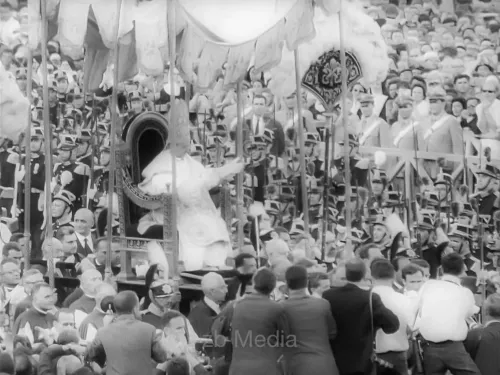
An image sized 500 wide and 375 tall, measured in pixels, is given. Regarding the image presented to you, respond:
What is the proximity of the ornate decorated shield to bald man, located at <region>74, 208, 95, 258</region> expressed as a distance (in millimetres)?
2632

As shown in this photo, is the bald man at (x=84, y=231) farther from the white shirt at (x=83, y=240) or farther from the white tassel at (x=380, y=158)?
the white tassel at (x=380, y=158)

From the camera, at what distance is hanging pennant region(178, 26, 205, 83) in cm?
1486

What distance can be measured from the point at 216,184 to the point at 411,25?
723 centimetres

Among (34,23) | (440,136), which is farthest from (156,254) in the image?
(440,136)

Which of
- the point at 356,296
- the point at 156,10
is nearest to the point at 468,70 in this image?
the point at 156,10

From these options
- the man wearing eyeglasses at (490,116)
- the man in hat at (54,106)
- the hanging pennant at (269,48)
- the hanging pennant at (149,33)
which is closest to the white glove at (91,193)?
the man in hat at (54,106)

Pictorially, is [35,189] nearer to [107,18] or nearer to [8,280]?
[107,18]

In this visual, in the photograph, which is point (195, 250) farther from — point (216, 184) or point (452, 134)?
point (452, 134)

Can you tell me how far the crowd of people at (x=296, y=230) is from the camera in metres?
10.5

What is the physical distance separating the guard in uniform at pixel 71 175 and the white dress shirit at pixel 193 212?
2596mm

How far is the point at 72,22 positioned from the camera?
1398 centimetres

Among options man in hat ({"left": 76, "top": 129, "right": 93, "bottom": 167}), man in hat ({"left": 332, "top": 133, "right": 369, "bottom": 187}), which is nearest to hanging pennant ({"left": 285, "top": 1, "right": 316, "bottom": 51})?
man in hat ({"left": 332, "top": 133, "right": 369, "bottom": 187})

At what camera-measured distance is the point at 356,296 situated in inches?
414

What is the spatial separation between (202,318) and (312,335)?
5.54 feet
